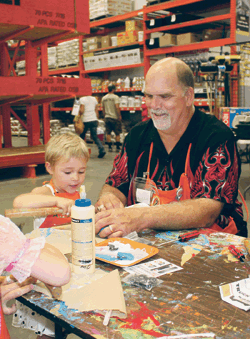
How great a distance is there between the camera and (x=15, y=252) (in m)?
0.83

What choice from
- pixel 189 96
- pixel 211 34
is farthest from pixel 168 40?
pixel 189 96

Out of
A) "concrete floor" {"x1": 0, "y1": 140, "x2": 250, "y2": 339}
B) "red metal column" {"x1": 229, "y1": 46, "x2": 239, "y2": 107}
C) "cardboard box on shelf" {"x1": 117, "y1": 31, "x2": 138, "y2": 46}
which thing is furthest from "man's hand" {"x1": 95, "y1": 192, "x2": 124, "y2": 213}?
"cardboard box on shelf" {"x1": 117, "y1": 31, "x2": 138, "y2": 46}

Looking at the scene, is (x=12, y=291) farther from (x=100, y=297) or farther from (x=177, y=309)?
(x=177, y=309)

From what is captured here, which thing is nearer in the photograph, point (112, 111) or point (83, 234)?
point (83, 234)

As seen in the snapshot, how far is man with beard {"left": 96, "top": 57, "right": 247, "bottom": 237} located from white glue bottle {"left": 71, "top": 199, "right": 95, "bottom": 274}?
0.41 meters

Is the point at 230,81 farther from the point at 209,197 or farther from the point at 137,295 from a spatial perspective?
the point at 137,295

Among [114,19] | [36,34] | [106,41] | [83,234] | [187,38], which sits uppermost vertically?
[114,19]

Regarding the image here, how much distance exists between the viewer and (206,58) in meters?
7.87

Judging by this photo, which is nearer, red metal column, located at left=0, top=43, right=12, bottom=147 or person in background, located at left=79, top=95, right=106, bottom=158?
red metal column, located at left=0, top=43, right=12, bottom=147

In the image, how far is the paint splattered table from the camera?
780mm

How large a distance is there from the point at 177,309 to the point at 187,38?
7.16 metres

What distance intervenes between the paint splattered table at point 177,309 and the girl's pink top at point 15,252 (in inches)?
5.1

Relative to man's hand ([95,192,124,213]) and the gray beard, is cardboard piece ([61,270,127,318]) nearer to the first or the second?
man's hand ([95,192,124,213])

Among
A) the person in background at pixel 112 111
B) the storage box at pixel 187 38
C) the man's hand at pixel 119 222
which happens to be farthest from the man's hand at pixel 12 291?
the person in background at pixel 112 111
